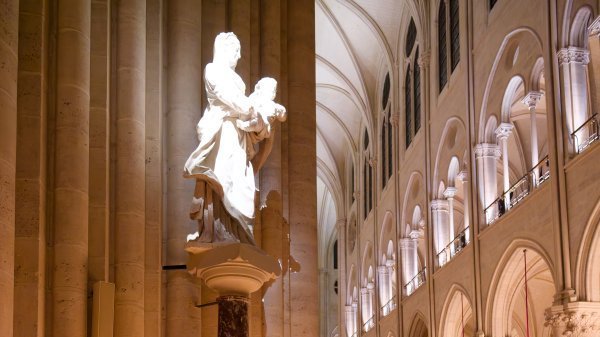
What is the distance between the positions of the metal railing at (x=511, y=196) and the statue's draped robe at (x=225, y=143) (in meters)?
10.9

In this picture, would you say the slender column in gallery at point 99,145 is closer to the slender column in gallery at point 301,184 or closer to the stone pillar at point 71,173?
the stone pillar at point 71,173

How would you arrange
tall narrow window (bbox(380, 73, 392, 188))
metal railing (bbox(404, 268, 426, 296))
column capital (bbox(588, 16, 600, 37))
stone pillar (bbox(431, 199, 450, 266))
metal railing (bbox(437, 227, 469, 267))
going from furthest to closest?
tall narrow window (bbox(380, 73, 392, 188)) → metal railing (bbox(404, 268, 426, 296)) → stone pillar (bbox(431, 199, 450, 266)) → metal railing (bbox(437, 227, 469, 267)) → column capital (bbox(588, 16, 600, 37))

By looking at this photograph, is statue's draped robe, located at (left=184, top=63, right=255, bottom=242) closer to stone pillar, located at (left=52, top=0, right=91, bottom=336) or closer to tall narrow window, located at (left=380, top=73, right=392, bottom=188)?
stone pillar, located at (left=52, top=0, right=91, bottom=336)

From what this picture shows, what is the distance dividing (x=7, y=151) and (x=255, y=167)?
3759mm

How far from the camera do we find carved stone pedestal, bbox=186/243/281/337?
8.52m

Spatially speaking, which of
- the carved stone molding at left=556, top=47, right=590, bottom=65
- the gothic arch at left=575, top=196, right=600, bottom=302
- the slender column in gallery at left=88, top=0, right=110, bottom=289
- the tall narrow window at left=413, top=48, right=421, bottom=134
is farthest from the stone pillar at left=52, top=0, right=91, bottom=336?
the tall narrow window at left=413, top=48, right=421, bottom=134

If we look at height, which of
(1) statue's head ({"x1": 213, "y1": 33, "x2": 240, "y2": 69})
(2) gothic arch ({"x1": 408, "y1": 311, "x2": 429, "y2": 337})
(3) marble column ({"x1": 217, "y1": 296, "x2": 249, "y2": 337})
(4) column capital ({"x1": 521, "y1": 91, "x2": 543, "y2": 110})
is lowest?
(3) marble column ({"x1": 217, "y1": 296, "x2": 249, "y2": 337})

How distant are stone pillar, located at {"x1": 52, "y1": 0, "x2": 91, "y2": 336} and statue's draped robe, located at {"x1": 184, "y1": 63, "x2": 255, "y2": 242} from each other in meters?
1.14

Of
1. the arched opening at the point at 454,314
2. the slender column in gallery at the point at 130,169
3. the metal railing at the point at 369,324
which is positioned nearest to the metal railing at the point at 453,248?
the arched opening at the point at 454,314

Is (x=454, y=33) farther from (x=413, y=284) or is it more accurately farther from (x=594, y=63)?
(x=413, y=284)

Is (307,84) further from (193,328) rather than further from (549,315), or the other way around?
(549,315)

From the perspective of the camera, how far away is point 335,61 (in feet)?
111

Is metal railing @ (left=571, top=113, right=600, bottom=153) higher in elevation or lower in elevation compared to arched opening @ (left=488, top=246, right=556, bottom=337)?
higher

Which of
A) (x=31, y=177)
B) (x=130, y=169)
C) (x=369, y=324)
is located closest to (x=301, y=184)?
(x=130, y=169)
